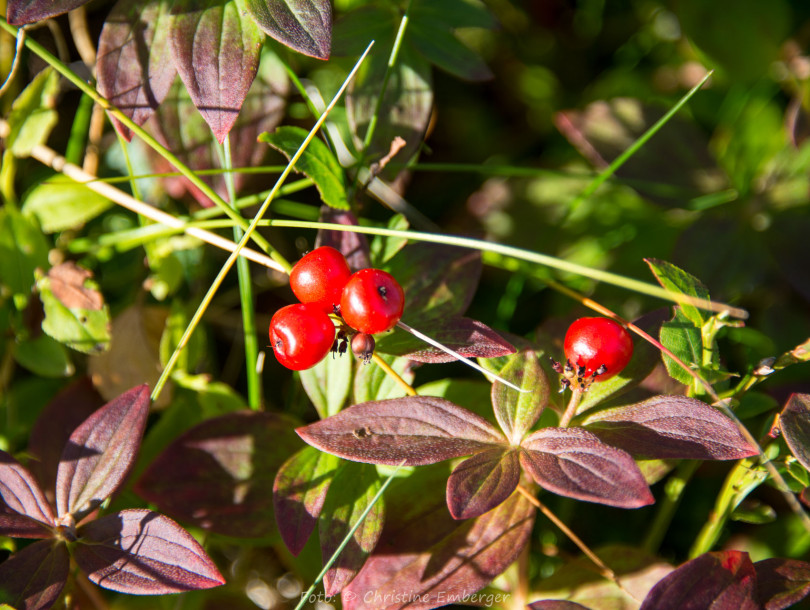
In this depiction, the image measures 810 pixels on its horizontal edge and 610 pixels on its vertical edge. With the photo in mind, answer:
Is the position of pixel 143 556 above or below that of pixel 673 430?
below

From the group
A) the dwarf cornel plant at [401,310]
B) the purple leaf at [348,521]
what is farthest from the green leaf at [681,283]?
the purple leaf at [348,521]

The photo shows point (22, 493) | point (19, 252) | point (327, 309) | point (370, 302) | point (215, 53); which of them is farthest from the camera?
point (19, 252)

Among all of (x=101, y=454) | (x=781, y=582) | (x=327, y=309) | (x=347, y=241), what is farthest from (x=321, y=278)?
(x=781, y=582)

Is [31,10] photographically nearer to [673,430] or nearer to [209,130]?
[209,130]

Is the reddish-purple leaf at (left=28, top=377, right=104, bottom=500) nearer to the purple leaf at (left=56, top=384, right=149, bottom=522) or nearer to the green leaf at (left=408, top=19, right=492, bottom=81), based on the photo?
the purple leaf at (left=56, top=384, right=149, bottom=522)

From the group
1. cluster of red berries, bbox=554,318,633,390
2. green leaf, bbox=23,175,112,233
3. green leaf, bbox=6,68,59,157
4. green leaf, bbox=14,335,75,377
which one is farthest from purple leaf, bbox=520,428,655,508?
green leaf, bbox=6,68,59,157

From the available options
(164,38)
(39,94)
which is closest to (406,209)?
(164,38)

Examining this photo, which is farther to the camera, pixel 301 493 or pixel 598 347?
pixel 301 493

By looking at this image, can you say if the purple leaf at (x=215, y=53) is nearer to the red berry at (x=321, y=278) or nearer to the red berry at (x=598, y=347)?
the red berry at (x=321, y=278)
